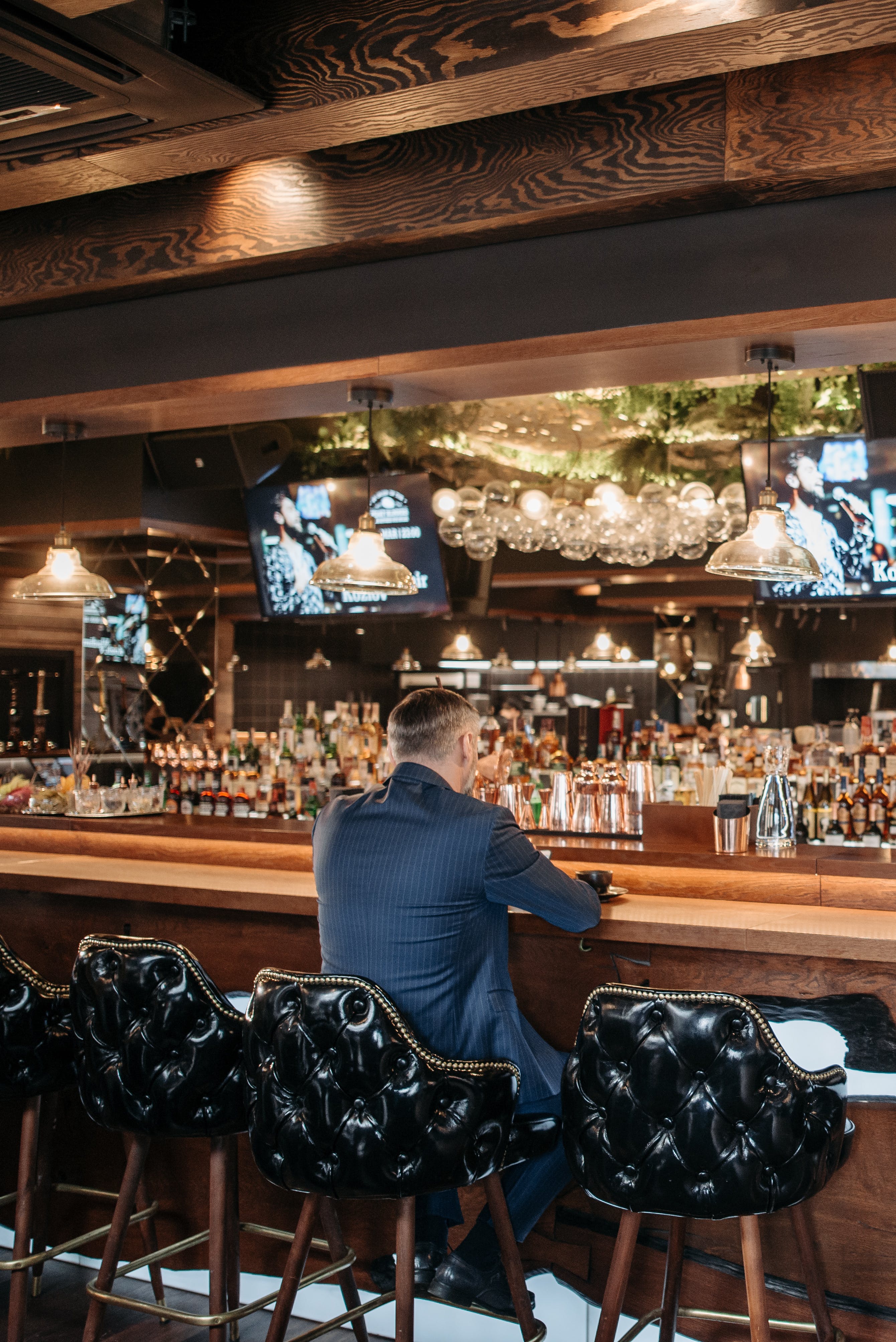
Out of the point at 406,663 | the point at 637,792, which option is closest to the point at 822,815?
the point at 637,792

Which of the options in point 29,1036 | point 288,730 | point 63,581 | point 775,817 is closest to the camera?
point 29,1036

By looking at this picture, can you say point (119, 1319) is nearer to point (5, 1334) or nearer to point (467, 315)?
point (5, 1334)

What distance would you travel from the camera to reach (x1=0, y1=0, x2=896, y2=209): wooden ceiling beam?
7.93 feet

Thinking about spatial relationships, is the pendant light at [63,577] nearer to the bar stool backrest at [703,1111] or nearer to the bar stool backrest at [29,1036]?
the bar stool backrest at [29,1036]

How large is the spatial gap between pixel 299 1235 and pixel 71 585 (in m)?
2.67

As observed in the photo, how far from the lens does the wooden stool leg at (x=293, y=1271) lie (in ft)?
8.69

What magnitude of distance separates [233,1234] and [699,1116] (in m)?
1.41

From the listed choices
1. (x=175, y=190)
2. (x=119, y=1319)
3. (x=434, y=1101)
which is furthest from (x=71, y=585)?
(x=434, y=1101)

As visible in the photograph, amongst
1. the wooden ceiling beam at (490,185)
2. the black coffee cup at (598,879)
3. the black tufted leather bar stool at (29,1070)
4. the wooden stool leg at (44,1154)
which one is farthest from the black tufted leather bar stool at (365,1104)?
the wooden ceiling beam at (490,185)

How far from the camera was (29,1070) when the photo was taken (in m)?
3.20

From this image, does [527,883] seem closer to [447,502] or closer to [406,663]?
[447,502]

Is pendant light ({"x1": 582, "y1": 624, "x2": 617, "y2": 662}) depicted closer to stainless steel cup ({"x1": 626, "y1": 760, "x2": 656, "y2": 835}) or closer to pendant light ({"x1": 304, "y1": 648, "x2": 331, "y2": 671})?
pendant light ({"x1": 304, "y1": 648, "x2": 331, "y2": 671})

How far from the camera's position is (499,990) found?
2.79 meters

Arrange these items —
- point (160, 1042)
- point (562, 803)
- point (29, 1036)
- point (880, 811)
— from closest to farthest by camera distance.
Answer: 1. point (160, 1042)
2. point (29, 1036)
3. point (562, 803)
4. point (880, 811)
